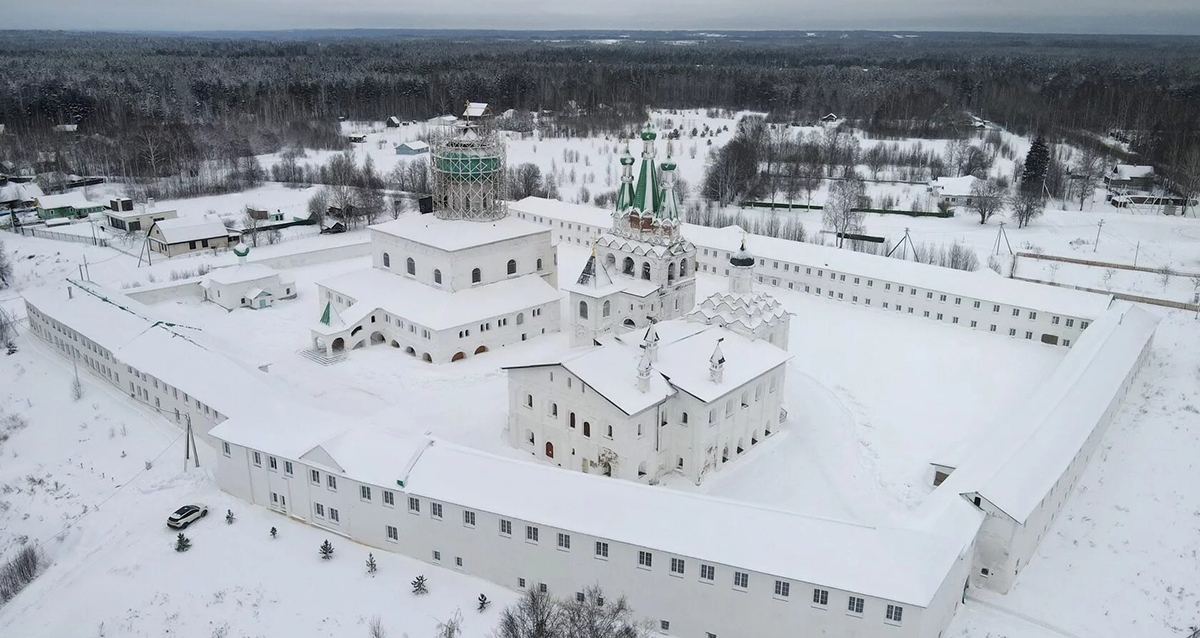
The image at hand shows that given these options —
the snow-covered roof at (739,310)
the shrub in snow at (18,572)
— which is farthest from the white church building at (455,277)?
the shrub in snow at (18,572)

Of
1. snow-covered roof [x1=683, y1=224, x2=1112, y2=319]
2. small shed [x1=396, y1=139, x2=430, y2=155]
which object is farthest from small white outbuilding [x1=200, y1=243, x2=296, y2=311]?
small shed [x1=396, y1=139, x2=430, y2=155]

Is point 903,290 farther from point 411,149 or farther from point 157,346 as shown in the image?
point 411,149

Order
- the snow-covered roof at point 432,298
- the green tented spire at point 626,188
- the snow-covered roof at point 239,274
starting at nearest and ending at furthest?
the green tented spire at point 626,188
the snow-covered roof at point 432,298
the snow-covered roof at point 239,274

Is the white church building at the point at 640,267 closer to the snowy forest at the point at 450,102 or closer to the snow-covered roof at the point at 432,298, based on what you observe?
the snow-covered roof at the point at 432,298

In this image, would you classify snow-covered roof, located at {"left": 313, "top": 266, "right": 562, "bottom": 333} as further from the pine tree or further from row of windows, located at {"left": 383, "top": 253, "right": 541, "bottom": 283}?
the pine tree

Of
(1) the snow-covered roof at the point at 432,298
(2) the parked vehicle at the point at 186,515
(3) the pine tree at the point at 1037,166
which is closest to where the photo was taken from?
(2) the parked vehicle at the point at 186,515

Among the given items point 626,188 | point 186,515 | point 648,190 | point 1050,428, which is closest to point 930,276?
point 1050,428
